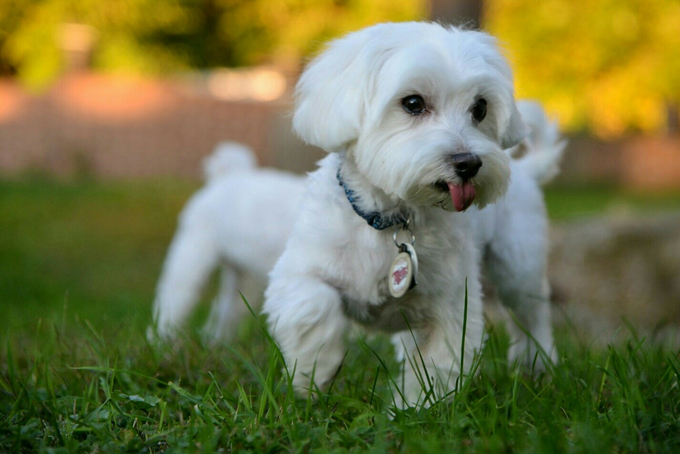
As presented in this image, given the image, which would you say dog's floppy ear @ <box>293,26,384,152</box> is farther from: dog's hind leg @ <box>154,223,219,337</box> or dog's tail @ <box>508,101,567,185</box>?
dog's hind leg @ <box>154,223,219,337</box>

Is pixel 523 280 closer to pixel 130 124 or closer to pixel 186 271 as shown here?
pixel 186 271

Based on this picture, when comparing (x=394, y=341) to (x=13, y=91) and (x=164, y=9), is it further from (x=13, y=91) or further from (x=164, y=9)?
(x=164, y=9)

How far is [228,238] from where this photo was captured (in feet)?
21.4

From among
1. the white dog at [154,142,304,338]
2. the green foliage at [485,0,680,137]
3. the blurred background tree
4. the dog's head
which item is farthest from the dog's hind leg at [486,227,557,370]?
the green foliage at [485,0,680,137]

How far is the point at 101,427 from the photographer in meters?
2.42

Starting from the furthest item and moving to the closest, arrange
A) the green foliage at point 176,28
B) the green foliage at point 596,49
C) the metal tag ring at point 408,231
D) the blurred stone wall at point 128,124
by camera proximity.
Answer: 1. the green foliage at point 596,49
2. the green foliage at point 176,28
3. the blurred stone wall at point 128,124
4. the metal tag ring at point 408,231

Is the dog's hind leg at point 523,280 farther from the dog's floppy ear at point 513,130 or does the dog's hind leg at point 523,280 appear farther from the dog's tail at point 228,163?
the dog's tail at point 228,163

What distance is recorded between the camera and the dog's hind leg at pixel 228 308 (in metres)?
6.53

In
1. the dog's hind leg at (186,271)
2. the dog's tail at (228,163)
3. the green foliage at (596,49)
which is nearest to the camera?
the dog's hind leg at (186,271)

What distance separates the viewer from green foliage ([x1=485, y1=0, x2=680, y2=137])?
70.2 ft

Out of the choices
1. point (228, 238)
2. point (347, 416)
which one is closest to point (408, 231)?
point (347, 416)

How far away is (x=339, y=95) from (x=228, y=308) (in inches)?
167

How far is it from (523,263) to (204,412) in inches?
87.2

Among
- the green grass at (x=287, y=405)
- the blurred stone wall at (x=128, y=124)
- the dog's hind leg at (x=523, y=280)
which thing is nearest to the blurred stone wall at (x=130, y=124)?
the blurred stone wall at (x=128, y=124)
